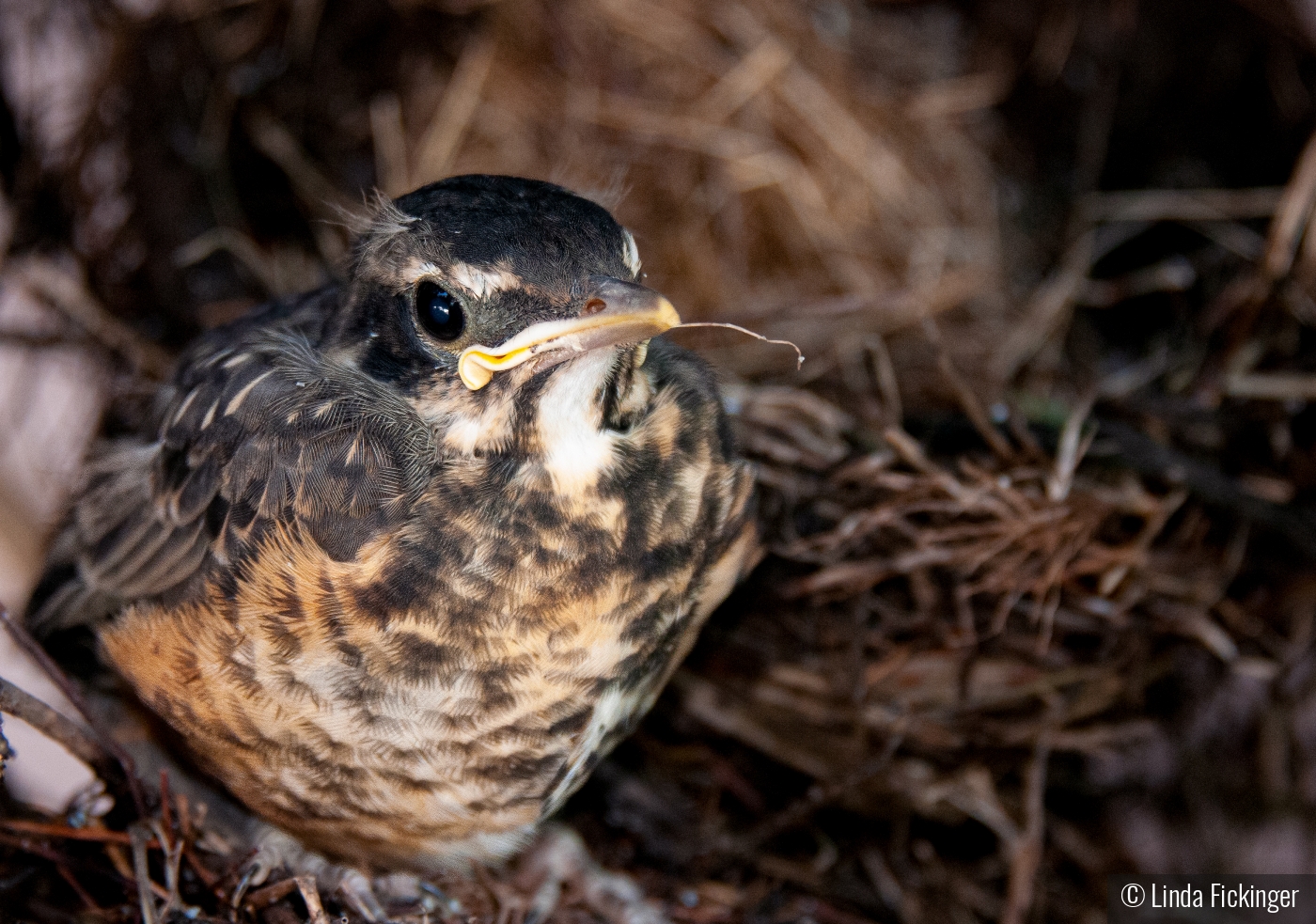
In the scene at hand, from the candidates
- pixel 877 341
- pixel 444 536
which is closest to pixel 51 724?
pixel 444 536

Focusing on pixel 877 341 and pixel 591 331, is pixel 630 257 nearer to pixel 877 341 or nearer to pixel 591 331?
pixel 591 331

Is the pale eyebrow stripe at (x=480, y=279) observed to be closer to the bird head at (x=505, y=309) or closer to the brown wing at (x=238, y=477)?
the bird head at (x=505, y=309)

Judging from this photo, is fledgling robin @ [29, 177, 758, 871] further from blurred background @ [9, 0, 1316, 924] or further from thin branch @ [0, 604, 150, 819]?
blurred background @ [9, 0, 1316, 924]

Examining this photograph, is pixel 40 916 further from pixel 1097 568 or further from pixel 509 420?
pixel 1097 568

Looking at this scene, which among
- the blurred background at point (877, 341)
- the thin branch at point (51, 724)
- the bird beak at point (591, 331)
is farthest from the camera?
the blurred background at point (877, 341)

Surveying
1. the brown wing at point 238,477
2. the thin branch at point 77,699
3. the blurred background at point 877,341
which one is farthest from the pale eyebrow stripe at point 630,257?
the thin branch at point 77,699

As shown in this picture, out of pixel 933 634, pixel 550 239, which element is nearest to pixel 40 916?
pixel 550 239
